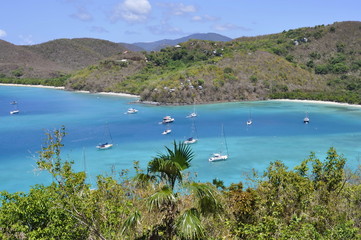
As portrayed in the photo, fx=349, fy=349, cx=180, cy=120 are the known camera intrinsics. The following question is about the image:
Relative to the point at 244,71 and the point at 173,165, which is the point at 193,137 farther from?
the point at 244,71

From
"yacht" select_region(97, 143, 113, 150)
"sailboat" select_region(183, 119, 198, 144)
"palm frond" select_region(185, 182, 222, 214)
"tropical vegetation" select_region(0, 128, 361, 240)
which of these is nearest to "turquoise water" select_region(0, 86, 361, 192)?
"sailboat" select_region(183, 119, 198, 144)

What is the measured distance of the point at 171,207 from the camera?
30.6ft

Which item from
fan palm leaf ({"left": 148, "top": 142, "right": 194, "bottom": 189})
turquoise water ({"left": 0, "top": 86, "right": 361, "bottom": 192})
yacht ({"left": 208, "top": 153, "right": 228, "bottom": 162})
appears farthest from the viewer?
yacht ({"left": 208, "top": 153, "right": 228, "bottom": 162})

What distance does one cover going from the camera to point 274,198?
1780cm

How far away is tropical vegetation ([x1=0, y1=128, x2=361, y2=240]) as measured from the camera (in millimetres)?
9156

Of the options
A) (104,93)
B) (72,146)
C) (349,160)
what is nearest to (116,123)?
(72,146)

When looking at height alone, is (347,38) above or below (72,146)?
above

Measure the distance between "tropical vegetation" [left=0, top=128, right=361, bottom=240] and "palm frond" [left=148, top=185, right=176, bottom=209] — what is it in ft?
0.08

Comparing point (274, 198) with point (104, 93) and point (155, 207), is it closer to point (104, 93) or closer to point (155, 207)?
point (155, 207)

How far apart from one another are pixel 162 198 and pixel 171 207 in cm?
68

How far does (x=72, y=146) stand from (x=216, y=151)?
2304 cm

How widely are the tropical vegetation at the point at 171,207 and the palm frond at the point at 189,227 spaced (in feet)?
0.08

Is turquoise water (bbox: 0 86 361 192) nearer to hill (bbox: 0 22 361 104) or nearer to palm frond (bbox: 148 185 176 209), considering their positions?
hill (bbox: 0 22 361 104)

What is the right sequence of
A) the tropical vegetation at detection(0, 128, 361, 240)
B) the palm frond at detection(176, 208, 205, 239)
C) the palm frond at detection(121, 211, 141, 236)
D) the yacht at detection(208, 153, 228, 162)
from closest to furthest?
the palm frond at detection(176, 208, 205, 239) → the palm frond at detection(121, 211, 141, 236) → the tropical vegetation at detection(0, 128, 361, 240) → the yacht at detection(208, 153, 228, 162)
